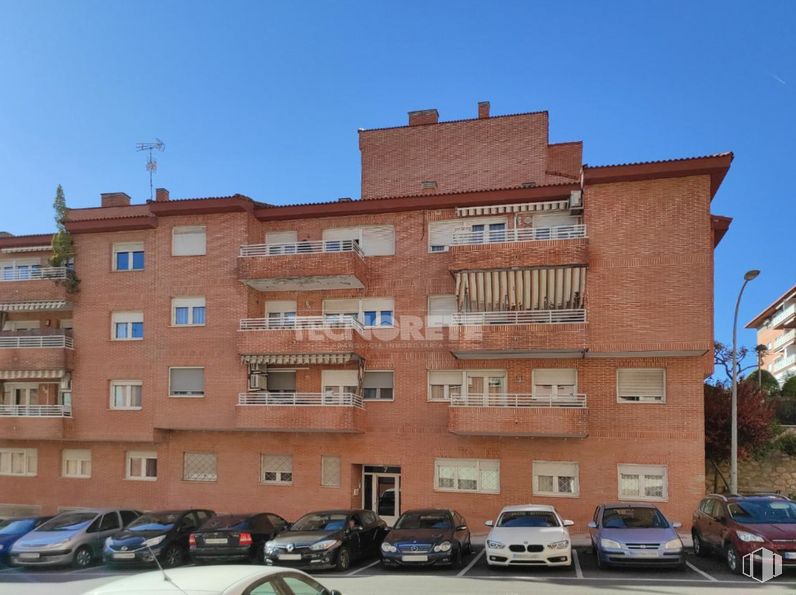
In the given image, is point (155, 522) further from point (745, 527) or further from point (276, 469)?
point (745, 527)

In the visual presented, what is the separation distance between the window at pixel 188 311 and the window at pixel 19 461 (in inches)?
294

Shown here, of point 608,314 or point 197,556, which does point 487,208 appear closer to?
point 608,314

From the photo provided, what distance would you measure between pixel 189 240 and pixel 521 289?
11.4 m

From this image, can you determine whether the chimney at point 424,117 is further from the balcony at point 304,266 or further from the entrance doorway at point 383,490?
the entrance doorway at point 383,490

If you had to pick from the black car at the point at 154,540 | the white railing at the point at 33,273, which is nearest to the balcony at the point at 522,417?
the black car at the point at 154,540

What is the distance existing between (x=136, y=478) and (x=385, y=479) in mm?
8614

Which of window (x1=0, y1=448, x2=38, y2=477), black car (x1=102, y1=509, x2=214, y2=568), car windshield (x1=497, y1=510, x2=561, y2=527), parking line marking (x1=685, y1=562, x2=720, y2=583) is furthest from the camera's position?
window (x1=0, y1=448, x2=38, y2=477)

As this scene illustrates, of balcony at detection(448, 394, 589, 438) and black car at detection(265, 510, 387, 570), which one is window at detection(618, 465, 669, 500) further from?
black car at detection(265, 510, 387, 570)

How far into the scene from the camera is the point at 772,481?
2214 cm

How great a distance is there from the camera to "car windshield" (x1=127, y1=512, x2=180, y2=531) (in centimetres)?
1518

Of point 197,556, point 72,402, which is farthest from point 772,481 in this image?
point 72,402

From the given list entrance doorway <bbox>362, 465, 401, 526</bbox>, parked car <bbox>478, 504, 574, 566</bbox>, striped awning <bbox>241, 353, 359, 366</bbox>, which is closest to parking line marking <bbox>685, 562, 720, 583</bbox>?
parked car <bbox>478, 504, 574, 566</bbox>

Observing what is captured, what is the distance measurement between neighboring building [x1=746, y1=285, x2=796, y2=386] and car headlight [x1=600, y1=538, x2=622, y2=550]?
47.5m

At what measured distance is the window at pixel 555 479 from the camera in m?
19.6
